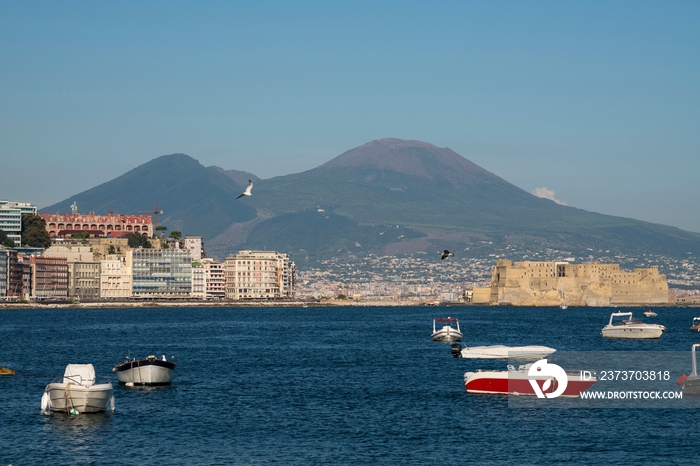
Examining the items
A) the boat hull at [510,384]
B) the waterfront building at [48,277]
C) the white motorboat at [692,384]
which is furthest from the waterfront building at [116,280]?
the white motorboat at [692,384]

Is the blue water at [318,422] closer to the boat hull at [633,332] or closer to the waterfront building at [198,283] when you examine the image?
the boat hull at [633,332]

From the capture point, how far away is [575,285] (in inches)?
7018

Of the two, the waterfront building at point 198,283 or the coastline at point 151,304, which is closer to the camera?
the coastline at point 151,304

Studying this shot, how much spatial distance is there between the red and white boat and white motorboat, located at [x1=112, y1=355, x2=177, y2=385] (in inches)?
501

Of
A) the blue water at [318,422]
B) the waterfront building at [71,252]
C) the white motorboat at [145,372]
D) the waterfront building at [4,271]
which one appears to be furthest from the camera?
the waterfront building at [71,252]

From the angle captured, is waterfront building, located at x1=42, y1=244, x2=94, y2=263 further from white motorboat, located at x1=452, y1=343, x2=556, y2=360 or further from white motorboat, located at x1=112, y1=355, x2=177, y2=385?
white motorboat, located at x1=112, y1=355, x2=177, y2=385

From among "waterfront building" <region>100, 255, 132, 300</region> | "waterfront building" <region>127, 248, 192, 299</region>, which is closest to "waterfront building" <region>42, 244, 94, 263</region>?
"waterfront building" <region>100, 255, 132, 300</region>

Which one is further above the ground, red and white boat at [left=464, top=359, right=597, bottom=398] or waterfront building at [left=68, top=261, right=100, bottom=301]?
waterfront building at [left=68, top=261, right=100, bottom=301]

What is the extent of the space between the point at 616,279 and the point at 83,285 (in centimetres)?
9115

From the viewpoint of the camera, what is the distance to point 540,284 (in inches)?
7092

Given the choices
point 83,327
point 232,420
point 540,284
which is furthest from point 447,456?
point 540,284

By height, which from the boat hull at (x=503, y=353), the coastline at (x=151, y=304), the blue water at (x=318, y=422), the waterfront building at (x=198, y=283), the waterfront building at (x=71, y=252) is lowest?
the blue water at (x=318, y=422)

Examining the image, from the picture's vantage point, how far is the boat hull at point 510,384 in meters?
41.9

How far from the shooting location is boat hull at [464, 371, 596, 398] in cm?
4188
